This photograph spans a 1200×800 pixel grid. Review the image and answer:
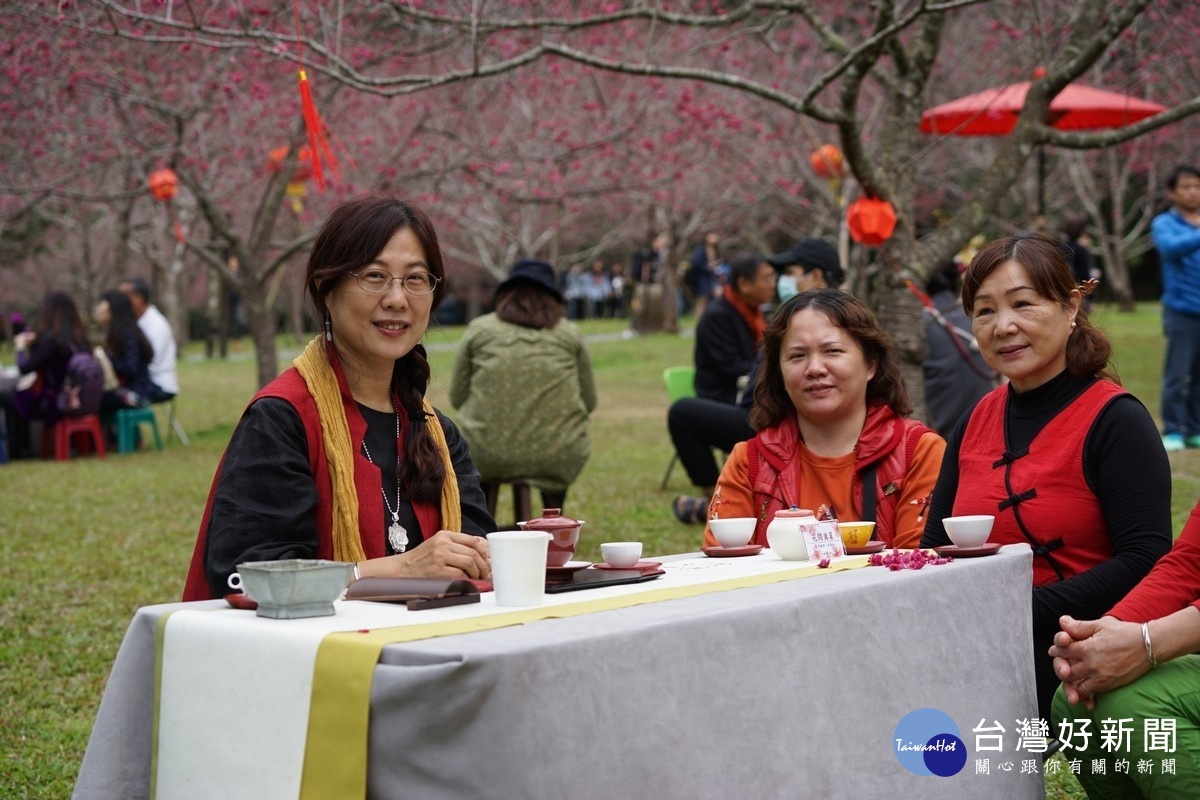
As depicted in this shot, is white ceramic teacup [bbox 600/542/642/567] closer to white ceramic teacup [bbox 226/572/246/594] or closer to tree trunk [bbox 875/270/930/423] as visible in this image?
white ceramic teacup [bbox 226/572/246/594]

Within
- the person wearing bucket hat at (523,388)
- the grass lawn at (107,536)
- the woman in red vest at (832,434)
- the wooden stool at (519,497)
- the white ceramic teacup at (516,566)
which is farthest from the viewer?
the wooden stool at (519,497)

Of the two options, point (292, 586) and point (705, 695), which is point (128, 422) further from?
point (705, 695)

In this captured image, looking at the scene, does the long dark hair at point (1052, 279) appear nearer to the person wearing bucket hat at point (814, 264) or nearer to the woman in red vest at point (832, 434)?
the woman in red vest at point (832, 434)

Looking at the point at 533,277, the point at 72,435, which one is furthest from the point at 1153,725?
the point at 72,435

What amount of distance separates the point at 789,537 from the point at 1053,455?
2.27ft

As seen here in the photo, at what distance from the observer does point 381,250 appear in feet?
9.79

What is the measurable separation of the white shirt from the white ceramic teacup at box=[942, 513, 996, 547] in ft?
37.8

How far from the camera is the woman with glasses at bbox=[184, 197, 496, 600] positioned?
2701mm

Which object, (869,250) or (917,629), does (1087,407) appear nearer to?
(917,629)

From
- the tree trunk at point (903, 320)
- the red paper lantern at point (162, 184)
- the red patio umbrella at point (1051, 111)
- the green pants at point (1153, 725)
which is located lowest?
the green pants at point (1153, 725)

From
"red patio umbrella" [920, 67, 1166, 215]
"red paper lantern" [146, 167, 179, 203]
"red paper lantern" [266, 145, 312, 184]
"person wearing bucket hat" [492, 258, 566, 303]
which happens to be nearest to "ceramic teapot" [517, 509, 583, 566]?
"person wearing bucket hat" [492, 258, 566, 303]

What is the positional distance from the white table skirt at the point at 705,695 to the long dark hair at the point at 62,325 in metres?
11.0

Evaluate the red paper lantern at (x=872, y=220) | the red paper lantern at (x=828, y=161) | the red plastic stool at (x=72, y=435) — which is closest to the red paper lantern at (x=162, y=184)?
the red plastic stool at (x=72, y=435)

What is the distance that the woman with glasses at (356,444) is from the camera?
2.70m
